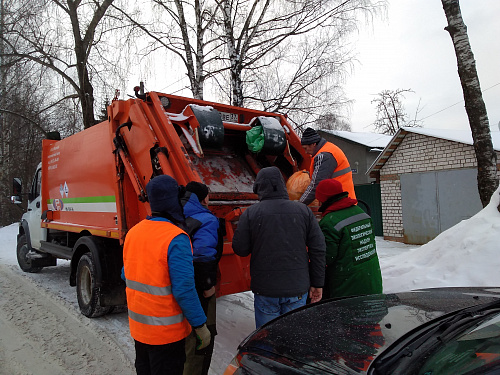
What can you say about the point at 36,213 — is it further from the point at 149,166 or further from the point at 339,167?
the point at 339,167

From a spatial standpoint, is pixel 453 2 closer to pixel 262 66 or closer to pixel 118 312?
pixel 262 66

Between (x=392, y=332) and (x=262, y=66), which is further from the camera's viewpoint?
(x=262, y=66)

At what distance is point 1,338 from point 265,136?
3733 millimetres

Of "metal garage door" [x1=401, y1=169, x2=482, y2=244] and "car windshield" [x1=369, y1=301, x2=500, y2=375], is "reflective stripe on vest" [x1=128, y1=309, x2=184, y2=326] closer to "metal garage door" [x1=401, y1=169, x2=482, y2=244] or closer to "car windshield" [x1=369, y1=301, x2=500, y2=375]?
"car windshield" [x1=369, y1=301, x2=500, y2=375]


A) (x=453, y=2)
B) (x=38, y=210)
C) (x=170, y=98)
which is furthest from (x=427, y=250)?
(x=38, y=210)

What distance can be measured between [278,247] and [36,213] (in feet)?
19.6

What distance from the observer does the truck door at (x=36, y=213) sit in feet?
21.9

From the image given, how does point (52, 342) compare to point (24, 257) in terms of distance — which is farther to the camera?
point (24, 257)

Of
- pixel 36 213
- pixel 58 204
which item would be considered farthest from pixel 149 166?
pixel 36 213

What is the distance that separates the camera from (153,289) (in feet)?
6.80

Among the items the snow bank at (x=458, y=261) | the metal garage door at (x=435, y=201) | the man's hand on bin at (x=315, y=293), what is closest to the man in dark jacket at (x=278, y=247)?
the man's hand on bin at (x=315, y=293)

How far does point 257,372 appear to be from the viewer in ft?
5.36

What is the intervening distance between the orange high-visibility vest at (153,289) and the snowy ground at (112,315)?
136 cm

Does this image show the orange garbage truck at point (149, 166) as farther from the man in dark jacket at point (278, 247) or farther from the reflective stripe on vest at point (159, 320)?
the reflective stripe on vest at point (159, 320)
